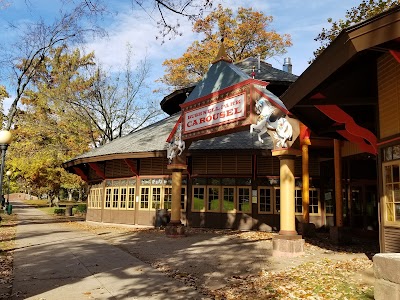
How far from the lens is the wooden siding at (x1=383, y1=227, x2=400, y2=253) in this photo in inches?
278

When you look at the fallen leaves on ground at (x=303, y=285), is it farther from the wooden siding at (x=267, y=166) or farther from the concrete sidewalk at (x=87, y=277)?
the wooden siding at (x=267, y=166)

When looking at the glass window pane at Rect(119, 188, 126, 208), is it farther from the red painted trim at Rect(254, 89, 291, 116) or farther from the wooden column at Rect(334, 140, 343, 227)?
the red painted trim at Rect(254, 89, 291, 116)

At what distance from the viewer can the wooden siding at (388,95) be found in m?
7.00

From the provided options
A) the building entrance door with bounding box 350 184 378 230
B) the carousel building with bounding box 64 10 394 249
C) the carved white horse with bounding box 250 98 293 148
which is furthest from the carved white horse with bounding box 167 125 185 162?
the building entrance door with bounding box 350 184 378 230

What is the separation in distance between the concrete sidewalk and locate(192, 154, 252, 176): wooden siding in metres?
7.77

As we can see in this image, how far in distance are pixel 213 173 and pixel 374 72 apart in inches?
432

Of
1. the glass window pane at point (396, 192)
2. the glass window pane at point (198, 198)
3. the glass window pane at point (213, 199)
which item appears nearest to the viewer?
the glass window pane at point (396, 192)

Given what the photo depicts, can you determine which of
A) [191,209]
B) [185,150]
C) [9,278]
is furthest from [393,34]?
[191,209]

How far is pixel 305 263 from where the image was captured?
344 inches

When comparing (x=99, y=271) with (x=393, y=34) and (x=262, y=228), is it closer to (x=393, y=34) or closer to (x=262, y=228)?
(x=393, y=34)

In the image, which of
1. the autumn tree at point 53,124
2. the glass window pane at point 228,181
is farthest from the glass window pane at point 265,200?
the autumn tree at point 53,124

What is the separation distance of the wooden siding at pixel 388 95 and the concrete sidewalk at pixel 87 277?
205 inches

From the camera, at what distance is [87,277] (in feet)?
24.0

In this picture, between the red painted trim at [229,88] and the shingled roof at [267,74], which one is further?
the shingled roof at [267,74]
